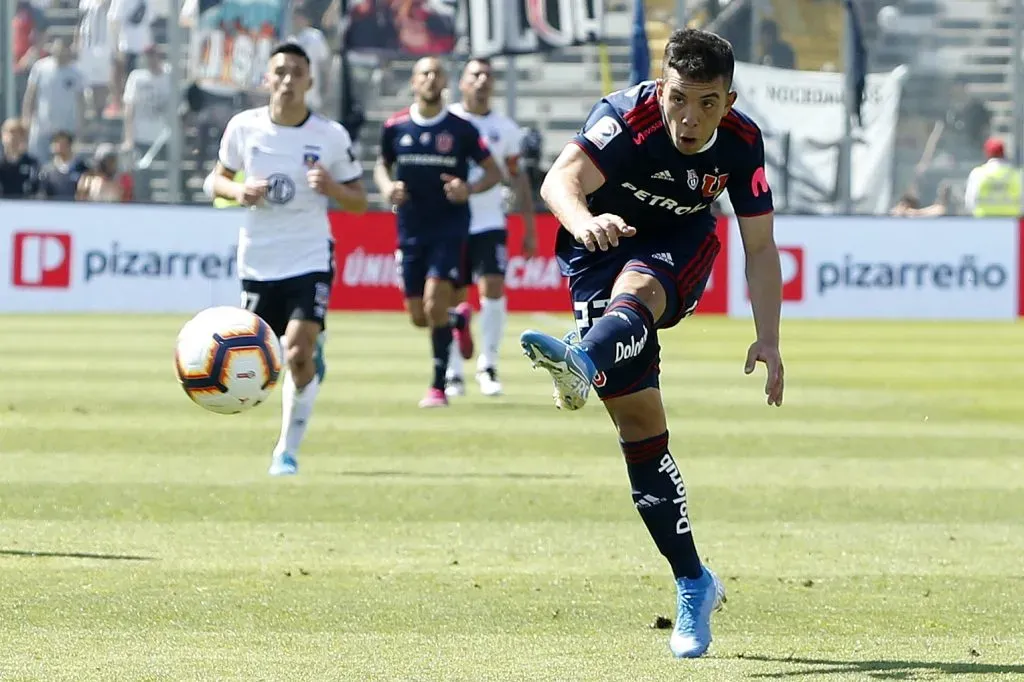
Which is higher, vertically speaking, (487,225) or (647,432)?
(647,432)

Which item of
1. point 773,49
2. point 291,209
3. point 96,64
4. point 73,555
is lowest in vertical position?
point 73,555

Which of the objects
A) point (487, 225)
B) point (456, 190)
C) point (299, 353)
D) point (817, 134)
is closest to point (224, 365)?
point (299, 353)

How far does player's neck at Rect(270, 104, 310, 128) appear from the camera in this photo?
36.7 feet

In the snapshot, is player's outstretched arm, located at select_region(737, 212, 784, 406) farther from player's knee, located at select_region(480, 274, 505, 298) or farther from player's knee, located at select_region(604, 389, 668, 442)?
player's knee, located at select_region(480, 274, 505, 298)

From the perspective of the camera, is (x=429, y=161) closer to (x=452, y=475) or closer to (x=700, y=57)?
(x=452, y=475)

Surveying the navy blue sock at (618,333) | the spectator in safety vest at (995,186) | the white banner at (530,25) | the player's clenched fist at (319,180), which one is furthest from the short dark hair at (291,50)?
the spectator in safety vest at (995,186)

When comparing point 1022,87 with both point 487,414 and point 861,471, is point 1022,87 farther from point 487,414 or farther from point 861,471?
point 861,471

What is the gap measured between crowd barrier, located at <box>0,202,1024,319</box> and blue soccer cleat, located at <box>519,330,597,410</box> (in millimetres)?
19679

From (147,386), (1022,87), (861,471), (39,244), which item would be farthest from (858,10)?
(861,471)

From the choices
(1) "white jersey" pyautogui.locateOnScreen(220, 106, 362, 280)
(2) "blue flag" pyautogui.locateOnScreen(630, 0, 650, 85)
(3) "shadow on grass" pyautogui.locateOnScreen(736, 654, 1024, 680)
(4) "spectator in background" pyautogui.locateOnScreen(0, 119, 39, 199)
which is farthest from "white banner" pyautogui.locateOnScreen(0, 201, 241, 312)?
(3) "shadow on grass" pyautogui.locateOnScreen(736, 654, 1024, 680)

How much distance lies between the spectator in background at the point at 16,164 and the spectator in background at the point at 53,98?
32.5 inches

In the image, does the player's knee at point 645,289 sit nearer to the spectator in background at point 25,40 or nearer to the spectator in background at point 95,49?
the spectator in background at point 25,40

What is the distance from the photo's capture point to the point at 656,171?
6.43 metres

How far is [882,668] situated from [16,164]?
22519mm
